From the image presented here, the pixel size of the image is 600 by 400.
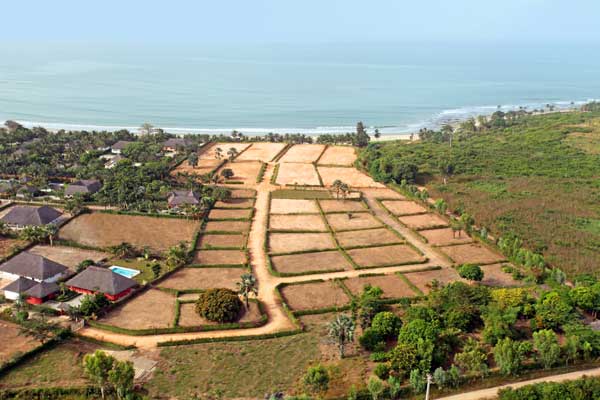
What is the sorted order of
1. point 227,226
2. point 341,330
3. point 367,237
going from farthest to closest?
point 227,226 < point 367,237 < point 341,330

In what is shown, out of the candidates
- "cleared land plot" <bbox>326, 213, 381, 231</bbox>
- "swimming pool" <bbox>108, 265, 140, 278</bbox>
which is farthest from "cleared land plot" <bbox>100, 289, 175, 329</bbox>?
"cleared land plot" <bbox>326, 213, 381, 231</bbox>

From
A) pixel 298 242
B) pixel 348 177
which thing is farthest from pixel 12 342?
pixel 348 177

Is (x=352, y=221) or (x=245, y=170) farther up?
(x=245, y=170)

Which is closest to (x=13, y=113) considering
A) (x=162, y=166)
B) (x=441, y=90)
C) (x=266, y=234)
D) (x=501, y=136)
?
(x=162, y=166)

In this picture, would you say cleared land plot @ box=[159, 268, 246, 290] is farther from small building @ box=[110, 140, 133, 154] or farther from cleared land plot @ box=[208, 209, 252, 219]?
small building @ box=[110, 140, 133, 154]

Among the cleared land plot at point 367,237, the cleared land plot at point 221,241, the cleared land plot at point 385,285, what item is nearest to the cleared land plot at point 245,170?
the cleared land plot at point 221,241

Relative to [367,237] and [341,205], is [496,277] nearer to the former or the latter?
[367,237]
